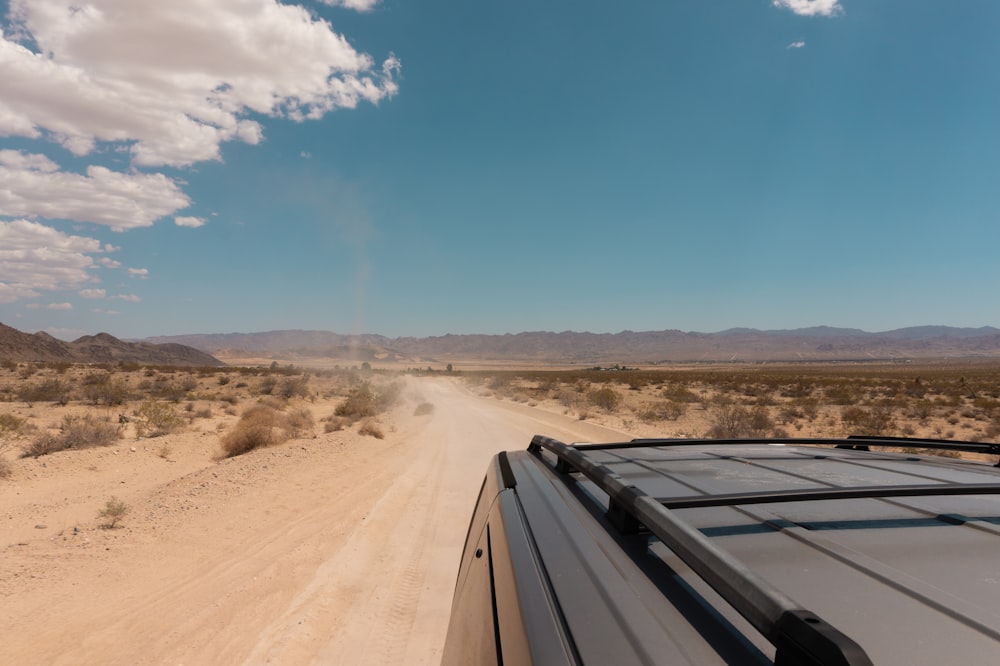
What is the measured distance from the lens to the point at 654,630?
1.05m

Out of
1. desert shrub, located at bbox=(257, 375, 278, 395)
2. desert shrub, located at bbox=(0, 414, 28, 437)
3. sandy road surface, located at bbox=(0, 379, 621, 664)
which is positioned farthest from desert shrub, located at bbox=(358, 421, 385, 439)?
desert shrub, located at bbox=(257, 375, 278, 395)

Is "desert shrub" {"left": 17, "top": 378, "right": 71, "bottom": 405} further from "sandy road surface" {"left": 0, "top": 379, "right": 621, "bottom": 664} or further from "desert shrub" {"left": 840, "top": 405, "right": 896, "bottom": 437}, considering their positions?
"desert shrub" {"left": 840, "top": 405, "right": 896, "bottom": 437}

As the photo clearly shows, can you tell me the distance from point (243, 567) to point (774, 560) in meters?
5.83

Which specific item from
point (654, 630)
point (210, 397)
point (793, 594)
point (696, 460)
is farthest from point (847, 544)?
point (210, 397)

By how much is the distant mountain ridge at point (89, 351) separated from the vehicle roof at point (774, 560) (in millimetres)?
77098

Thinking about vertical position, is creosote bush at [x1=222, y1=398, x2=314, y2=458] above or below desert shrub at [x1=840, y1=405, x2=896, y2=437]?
above

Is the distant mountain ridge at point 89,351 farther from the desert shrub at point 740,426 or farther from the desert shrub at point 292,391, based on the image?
the desert shrub at point 740,426

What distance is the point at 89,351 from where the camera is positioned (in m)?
79.5

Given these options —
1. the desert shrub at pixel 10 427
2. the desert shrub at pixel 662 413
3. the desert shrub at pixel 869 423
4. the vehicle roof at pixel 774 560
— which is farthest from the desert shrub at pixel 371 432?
the desert shrub at pixel 869 423

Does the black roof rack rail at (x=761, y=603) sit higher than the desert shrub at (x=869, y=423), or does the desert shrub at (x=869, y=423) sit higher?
the black roof rack rail at (x=761, y=603)

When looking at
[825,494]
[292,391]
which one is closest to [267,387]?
[292,391]

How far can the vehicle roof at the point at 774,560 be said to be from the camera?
98 cm

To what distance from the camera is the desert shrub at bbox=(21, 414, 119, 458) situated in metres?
10.6

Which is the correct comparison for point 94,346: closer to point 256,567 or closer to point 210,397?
point 210,397
